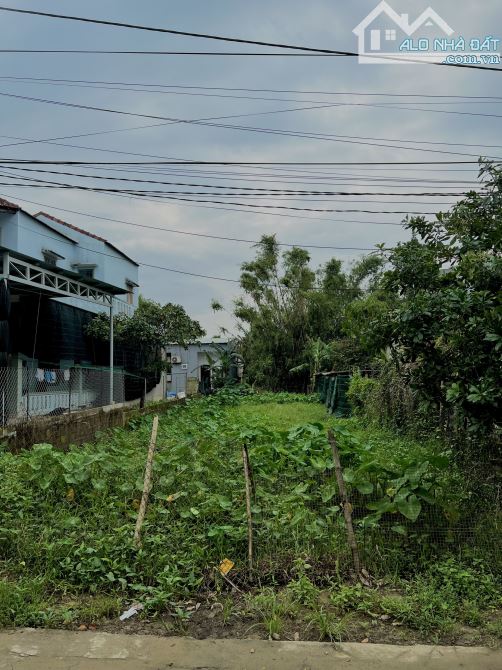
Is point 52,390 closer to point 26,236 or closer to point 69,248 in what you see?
point 26,236

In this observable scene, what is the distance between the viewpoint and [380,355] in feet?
19.5

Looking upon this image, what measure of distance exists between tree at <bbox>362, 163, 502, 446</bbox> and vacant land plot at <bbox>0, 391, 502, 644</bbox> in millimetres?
798

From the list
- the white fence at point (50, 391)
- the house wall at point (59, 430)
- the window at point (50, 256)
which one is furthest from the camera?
the window at point (50, 256)

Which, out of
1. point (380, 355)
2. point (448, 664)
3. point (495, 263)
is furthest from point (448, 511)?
point (495, 263)

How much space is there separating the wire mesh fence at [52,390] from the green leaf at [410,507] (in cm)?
767

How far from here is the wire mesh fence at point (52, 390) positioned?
11344 mm

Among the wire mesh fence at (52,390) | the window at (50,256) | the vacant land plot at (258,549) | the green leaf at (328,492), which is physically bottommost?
the vacant land plot at (258,549)

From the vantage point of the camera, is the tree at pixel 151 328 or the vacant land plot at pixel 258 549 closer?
the vacant land plot at pixel 258 549

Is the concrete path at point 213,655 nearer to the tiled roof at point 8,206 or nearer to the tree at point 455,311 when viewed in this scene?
the tree at point 455,311

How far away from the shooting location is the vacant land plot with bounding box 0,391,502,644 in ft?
12.6

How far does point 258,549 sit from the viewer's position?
466 centimetres

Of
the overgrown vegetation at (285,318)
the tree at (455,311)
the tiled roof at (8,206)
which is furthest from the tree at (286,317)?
the tree at (455,311)

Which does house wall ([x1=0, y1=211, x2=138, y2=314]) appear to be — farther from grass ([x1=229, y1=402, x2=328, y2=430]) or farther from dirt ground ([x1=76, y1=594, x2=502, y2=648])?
dirt ground ([x1=76, y1=594, x2=502, y2=648])

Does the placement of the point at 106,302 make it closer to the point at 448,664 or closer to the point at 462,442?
the point at 462,442
